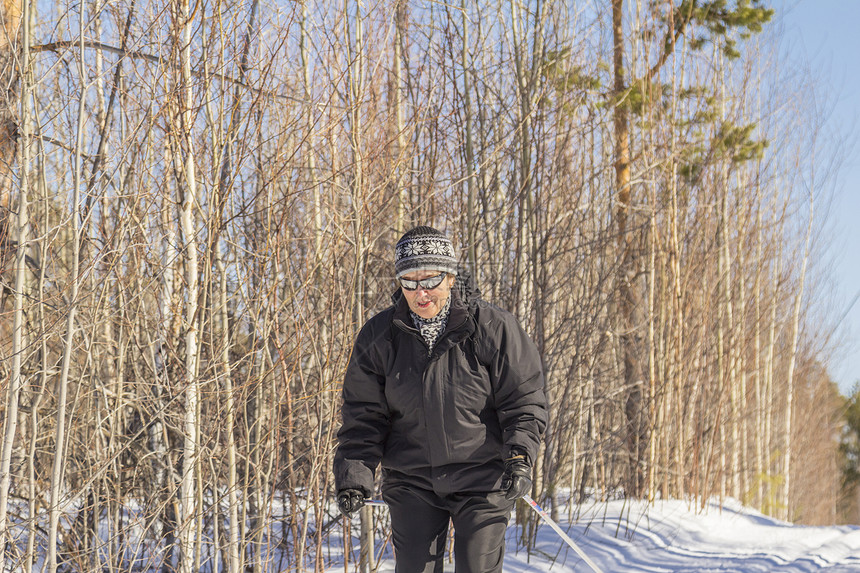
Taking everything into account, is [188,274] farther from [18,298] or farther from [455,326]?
[455,326]

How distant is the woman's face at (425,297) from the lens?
263cm

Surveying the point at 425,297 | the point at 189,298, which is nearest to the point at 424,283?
the point at 425,297

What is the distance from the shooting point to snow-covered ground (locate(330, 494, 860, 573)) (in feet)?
19.5

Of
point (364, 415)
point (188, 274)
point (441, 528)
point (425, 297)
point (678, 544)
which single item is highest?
point (188, 274)

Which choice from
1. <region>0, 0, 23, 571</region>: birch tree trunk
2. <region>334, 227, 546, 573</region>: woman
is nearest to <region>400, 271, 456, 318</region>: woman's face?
<region>334, 227, 546, 573</region>: woman

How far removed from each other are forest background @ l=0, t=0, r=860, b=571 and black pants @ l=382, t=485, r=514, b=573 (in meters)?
1.48

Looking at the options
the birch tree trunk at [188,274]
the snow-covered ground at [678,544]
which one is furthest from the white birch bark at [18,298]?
the snow-covered ground at [678,544]

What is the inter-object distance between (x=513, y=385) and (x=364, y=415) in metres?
0.48

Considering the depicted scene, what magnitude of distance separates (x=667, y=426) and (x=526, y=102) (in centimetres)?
356

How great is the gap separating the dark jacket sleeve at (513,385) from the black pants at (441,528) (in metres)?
0.20

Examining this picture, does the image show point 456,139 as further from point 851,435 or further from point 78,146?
point 851,435

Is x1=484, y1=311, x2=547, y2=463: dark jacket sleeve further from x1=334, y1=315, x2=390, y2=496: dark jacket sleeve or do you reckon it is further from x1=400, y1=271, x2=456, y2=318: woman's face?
x1=334, y1=315, x2=390, y2=496: dark jacket sleeve

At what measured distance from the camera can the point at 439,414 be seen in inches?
101

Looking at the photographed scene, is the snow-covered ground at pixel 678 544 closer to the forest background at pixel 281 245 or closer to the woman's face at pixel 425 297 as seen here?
the forest background at pixel 281 245
